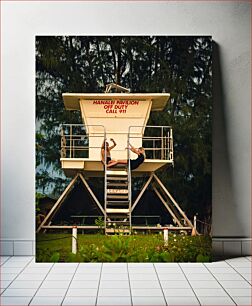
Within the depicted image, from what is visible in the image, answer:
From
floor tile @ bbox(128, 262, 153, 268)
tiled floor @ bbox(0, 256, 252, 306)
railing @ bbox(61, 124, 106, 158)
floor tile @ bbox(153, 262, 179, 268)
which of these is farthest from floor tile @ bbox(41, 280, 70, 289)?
railing @ bbox(61, 124, 106, 158)

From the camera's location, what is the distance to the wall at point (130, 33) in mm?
4914

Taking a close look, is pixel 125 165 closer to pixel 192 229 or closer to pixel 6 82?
pixel 192 229

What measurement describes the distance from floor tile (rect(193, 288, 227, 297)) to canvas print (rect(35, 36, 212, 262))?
33.9 inches

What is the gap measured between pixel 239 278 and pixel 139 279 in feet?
2.00

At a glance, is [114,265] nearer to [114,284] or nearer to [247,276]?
[114,284]

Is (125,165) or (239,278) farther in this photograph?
(125,165)

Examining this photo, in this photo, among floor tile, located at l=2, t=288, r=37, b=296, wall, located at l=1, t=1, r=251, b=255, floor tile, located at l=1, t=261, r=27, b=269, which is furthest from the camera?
wall, located at l=1, t=1, r=251, b=255

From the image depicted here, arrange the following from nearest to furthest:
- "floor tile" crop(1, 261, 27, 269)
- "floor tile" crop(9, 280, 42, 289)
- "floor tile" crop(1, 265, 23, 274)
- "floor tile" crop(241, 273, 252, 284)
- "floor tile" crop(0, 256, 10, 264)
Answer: "floor tile" crop(9, 280, 42, 289) < "floor tile" crop(241, 273, 252, 284) < "floor tile" crop(1, 265, 23, 274) < "floor tile" crop(1, 261, 27, 269) < "floor tile" crop(0, 256, 10, 264)

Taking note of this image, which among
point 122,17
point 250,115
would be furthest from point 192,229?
point 122,17

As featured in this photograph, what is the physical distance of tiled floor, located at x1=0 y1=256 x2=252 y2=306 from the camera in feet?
12.2

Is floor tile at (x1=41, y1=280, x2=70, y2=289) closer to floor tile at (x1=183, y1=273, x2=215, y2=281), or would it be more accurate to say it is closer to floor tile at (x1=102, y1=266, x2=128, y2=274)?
floor tile at (x1=102, y1=266, x2=128, y2=274)

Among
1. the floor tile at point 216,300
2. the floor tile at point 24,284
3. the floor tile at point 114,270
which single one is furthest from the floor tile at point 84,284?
the floor tile at point 216,300

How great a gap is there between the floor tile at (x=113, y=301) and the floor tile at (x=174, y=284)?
1.20 ft

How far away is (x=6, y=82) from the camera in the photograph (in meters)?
4.91
